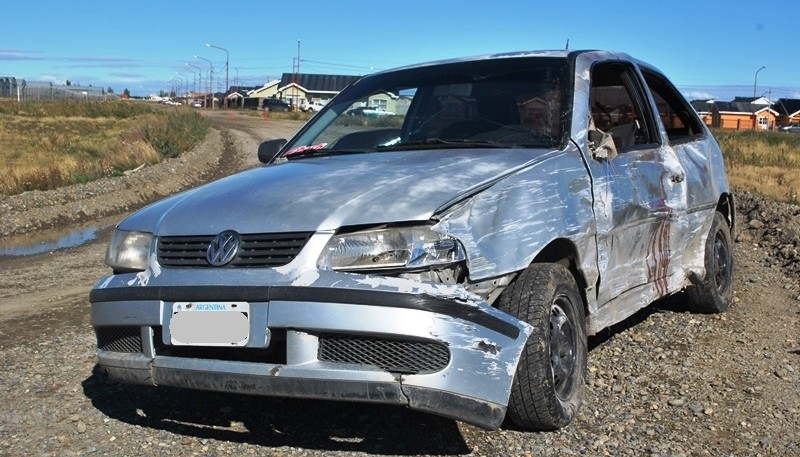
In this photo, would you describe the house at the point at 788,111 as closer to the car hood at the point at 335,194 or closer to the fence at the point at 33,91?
the fence at the point at 33,91

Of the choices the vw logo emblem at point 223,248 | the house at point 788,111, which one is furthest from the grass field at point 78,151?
the house at point 788,111

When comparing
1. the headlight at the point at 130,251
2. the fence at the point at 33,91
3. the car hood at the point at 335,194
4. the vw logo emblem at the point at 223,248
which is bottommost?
the headlight at the point at 130,251

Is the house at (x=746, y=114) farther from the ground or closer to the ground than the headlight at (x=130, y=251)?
farther from the ground

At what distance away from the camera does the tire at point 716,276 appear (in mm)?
6094

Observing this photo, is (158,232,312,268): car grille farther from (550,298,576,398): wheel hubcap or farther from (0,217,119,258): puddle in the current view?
(0,217,119,258): puddle

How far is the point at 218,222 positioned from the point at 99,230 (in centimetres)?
1014

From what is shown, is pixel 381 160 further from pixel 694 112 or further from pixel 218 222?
pixel 694 112

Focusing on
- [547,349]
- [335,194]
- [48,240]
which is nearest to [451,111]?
[335,194]

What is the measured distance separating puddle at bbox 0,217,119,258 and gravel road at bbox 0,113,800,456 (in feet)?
13.9

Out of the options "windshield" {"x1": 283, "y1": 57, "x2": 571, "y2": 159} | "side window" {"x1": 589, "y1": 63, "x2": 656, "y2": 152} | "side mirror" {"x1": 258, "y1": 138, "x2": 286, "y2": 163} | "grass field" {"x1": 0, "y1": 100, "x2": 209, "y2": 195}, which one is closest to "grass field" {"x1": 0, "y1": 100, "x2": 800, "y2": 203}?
"grass field" {"x1": 0, "y1": 100, "x2": 209, "y2": 195}

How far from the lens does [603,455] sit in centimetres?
371

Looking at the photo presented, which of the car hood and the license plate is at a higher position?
the car hood

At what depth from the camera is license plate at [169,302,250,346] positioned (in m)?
3.37

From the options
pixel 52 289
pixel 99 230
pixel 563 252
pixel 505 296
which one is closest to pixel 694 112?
pixel 563 252
